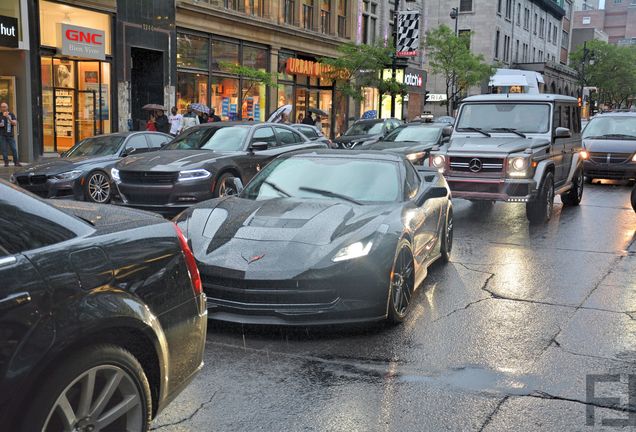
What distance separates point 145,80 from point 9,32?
673 centimetres

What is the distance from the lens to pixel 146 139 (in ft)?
48.1

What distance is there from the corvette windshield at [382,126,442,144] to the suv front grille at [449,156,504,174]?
5998 mm

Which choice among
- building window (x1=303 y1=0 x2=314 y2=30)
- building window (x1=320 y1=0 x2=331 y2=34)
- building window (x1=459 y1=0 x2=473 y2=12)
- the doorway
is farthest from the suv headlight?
building window (x1=459 y1=0 x2=473 y2=12)

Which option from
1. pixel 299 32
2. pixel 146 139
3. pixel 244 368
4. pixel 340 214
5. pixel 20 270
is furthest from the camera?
pixel 299 32

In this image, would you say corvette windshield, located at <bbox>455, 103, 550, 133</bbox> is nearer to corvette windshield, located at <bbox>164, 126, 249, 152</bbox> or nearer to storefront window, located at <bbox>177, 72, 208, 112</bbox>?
corvette windshield, located at <bbox>164, 126, 249, 152</bbox>

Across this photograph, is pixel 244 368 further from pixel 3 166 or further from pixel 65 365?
pixel 3 166

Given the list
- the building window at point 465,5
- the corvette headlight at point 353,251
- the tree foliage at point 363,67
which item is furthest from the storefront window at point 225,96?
the building window at point 465,5

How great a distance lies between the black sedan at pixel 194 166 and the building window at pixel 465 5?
52.1 m

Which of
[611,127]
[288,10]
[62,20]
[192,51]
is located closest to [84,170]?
[62,20]

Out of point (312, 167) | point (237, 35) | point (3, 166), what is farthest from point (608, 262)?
point (237, 35)

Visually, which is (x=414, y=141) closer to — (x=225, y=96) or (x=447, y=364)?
(x=447, y=364)

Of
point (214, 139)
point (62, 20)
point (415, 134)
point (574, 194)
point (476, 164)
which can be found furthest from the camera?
point (62, 20)

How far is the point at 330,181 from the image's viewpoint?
22.8 feet

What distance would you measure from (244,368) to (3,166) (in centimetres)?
1666
